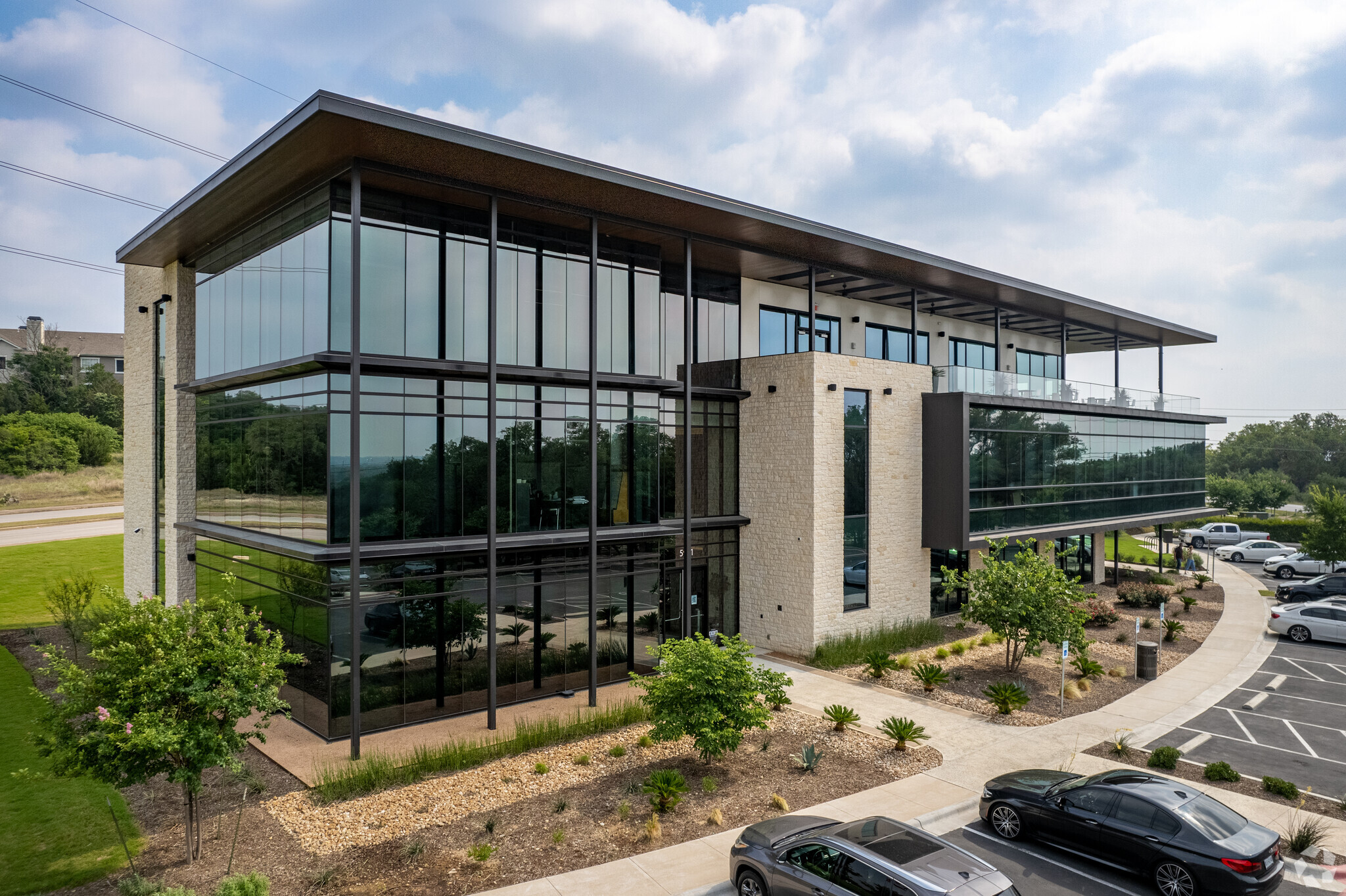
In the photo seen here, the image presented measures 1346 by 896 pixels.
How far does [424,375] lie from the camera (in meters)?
15.8

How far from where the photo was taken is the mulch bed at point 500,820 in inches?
385

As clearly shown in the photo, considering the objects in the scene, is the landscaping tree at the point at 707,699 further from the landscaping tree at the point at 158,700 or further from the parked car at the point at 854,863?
the landscaping tree at the point at 158,700

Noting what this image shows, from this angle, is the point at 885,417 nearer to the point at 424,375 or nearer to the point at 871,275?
the point at 871,275

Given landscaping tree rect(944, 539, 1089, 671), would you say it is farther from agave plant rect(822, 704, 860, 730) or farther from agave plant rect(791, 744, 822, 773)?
agave plant rect(791, 744, 822, 773)

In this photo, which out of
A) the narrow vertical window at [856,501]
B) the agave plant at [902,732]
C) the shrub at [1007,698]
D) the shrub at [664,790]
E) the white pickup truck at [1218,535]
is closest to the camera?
the shrub at [664,790]

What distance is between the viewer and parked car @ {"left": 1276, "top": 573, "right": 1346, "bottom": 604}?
3095cm

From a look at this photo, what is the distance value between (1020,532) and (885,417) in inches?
288

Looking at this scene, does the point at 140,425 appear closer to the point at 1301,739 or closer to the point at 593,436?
the point at 593,436

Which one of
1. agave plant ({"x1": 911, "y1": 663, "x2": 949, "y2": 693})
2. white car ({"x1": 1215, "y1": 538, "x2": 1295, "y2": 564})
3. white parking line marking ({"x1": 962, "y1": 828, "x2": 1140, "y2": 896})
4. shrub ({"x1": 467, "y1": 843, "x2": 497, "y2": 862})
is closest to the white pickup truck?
white car ({"x1": 1215, "y1": 538, "x2": 1295, "y2": 564})

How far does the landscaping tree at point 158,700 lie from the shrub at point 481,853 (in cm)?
331

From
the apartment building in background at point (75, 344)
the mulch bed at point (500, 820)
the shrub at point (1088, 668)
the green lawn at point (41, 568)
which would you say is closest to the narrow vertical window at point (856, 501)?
the shrub at point (1088, 668)

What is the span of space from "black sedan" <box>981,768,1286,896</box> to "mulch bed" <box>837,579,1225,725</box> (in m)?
5.81

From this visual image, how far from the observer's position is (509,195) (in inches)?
638

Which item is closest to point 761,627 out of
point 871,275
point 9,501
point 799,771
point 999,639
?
point 999,639
